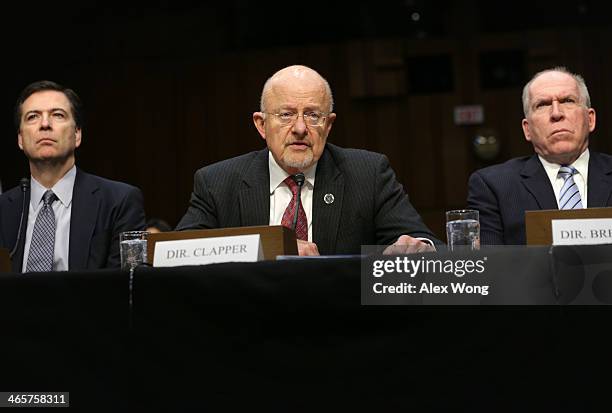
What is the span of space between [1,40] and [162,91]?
4.07 ft

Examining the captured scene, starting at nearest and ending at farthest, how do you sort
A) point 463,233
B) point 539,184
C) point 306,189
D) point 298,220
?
1. point 463,233
2. point 298,220
3. point 306,189
4. point 539,184

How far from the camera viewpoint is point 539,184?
3.19 metres

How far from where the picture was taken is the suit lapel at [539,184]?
314 centimetres

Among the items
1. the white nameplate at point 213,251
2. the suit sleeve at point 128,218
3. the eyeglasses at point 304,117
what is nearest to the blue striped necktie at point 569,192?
the eyeglasses at point 304,117

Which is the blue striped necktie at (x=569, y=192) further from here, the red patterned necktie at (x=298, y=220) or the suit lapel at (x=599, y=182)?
the red patterned necktie at (x=298, y=220)

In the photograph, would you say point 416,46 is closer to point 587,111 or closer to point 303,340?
point 587,111

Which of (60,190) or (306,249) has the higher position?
(60,190)

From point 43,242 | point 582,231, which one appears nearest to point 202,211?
point 43,242

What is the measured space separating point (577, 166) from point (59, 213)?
190cm

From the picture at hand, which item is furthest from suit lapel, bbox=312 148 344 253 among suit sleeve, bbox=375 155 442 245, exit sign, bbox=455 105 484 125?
exit sign, bbox=455 105 484 125

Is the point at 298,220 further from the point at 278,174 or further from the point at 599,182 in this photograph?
the point at 599,182

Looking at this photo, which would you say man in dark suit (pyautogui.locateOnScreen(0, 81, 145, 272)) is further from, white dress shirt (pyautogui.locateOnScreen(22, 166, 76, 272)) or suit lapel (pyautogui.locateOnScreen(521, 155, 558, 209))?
suit lapel (pyautogui.locateOnScreen(521, 155, 558, 209))

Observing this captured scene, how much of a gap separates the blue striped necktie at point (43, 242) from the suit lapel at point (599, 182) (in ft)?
6.19

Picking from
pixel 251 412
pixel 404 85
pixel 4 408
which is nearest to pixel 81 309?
pixel 4 408
